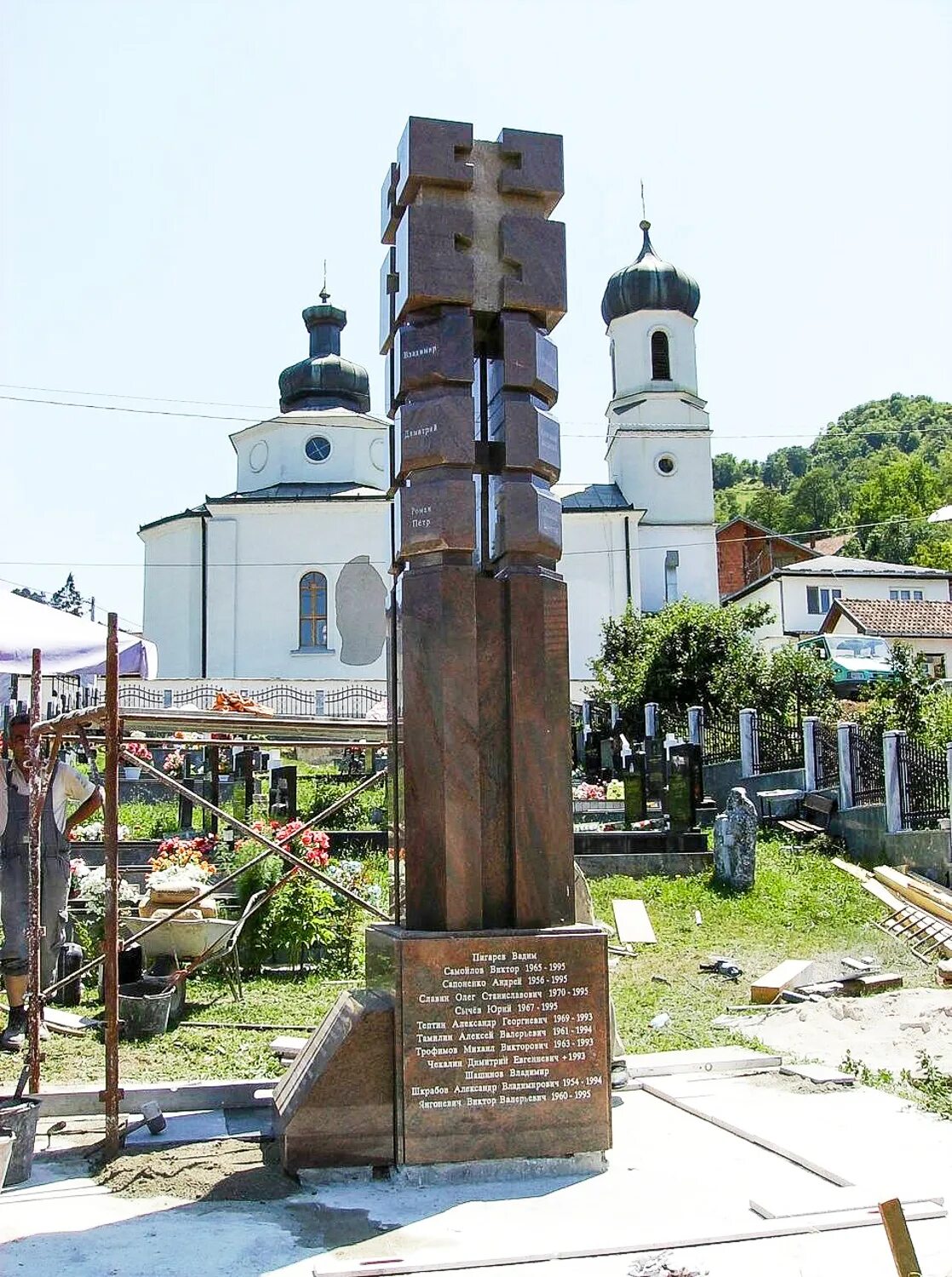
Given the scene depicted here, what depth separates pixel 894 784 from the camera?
16.2m

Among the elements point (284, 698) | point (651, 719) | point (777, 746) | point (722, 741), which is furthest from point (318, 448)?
point (777, 746)

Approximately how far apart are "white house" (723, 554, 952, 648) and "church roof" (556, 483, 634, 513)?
29.2ft

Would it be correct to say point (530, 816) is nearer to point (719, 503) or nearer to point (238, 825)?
point (238, 825)

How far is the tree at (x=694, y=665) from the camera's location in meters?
27.1

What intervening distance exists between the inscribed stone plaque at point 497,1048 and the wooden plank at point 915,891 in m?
8.98

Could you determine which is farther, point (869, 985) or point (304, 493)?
point (304, 493)

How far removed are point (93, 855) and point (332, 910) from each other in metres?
6.05

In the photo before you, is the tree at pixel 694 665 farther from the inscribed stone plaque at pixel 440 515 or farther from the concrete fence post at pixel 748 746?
the inscribed stone plaque at pixel 440 515

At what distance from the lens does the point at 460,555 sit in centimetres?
576

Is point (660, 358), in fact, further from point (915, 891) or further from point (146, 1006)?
point (146, 1006)

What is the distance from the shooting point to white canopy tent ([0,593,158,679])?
9.54 metres

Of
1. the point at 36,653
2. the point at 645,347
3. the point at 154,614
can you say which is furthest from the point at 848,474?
the point at 36,653

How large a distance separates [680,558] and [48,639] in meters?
35.1

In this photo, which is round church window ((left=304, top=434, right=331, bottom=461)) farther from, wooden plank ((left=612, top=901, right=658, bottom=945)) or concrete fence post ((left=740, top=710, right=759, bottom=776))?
wooden plank ((left=612, top=901, right=658, bottom=945))
